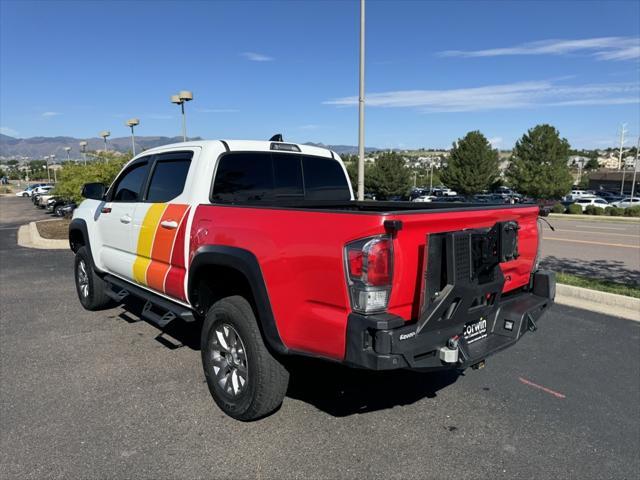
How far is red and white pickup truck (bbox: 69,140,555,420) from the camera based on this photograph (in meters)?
2.52

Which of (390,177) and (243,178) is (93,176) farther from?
(390,177)

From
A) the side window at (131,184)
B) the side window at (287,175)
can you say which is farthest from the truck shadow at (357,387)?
the side window at (131,184)

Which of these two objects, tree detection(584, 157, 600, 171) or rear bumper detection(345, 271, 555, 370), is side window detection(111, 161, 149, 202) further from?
tree detection(584, 157, 600, 171)

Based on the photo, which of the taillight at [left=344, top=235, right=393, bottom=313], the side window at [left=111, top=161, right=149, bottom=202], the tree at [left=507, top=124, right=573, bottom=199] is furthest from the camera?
the tree at [left=507, top=124, right=573, bottom=199]

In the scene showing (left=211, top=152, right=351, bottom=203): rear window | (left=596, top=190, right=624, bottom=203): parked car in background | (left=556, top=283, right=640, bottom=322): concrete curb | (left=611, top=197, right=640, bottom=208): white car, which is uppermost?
(left=211, top=152, right=351, bottom=203): rear window

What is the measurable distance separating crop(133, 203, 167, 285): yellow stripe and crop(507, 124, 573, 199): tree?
156 ft

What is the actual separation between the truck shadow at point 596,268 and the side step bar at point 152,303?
711cm

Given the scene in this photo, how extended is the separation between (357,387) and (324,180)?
202 centimetres

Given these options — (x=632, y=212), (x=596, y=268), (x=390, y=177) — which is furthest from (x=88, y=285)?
(x=390, y=177)

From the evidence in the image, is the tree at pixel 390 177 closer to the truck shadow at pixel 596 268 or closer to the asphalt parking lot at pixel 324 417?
the truck shadow at pixel 596 268

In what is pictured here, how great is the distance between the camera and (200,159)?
153 inches

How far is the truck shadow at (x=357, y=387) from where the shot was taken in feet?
12.0

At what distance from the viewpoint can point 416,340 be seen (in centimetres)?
260

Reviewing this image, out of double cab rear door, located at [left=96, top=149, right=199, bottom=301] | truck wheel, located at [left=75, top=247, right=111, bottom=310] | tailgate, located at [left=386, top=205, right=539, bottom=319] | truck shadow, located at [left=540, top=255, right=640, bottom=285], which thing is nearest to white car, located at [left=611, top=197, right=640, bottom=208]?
truck shadow, located at [left=540, top=255, right=640, bottom=285]
